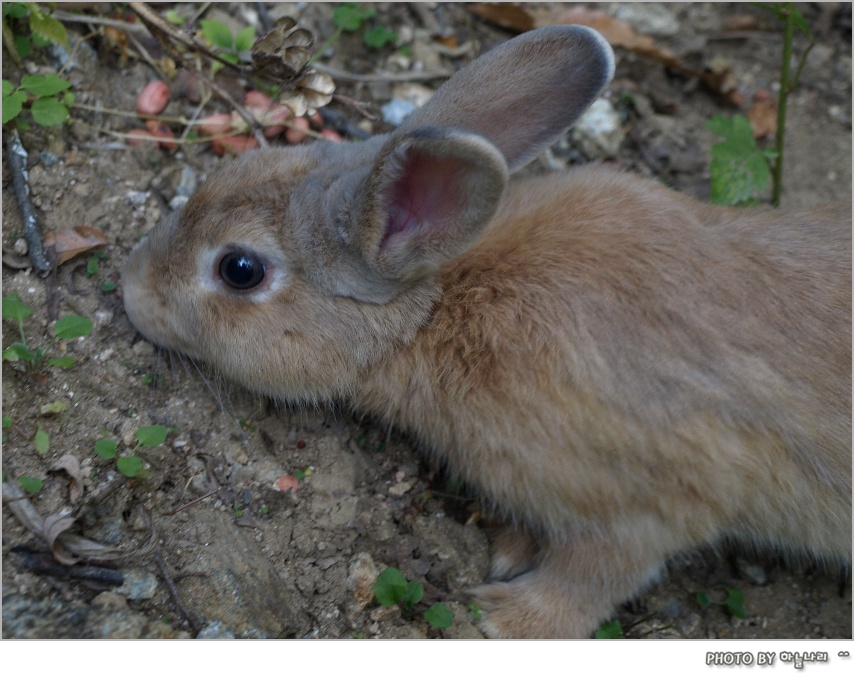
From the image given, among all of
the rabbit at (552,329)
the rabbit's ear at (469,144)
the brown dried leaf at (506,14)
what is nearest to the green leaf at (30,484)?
the rabbit at (552,329)

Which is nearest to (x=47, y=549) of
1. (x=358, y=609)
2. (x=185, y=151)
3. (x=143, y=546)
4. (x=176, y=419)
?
(x=143, y=546)

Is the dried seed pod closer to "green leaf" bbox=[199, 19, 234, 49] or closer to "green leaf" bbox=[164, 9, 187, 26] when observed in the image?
"green leaf" bbox=[199, 19, 234, 49]

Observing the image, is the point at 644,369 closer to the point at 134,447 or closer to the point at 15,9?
the point at 134,447

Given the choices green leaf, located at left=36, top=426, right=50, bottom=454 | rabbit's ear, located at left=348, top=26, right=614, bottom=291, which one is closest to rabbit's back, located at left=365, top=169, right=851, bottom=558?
rabbit's ear, located at left=348, top=26, right=614, bottom=291

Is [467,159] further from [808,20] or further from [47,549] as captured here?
[808,20]

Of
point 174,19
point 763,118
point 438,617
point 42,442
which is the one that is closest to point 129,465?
point 42,442

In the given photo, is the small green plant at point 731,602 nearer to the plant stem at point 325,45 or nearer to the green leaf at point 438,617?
the green leaf at point 438,617
